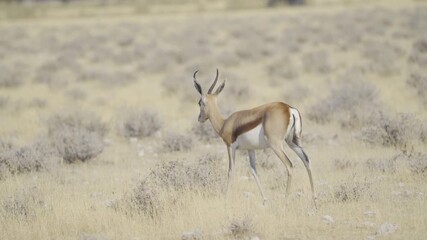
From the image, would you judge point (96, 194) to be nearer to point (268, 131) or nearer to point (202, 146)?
point (268, 131)

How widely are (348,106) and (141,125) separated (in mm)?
4872

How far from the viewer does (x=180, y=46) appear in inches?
1275

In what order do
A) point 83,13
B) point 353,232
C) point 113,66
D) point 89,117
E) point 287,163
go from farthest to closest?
point 83,13 → point 113,66 → point 89,117 → point 287,163 → point 353,232

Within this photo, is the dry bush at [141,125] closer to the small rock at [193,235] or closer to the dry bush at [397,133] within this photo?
the dry bush at [397,133]

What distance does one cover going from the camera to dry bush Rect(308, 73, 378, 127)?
13.1 meters

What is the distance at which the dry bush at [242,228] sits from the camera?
21.6ft

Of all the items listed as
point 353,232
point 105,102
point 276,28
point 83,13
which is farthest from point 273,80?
point 83,13

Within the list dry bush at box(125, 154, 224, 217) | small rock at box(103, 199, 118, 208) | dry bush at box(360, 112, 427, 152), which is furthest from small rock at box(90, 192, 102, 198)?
dry bush at box(360, 112, 427, 152)

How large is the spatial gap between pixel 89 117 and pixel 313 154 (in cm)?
577

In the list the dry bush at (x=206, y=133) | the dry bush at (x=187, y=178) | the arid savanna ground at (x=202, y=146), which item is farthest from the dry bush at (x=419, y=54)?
the dry bush at (x=187, y=178)

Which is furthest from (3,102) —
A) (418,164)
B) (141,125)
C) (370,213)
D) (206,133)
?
(370,213)

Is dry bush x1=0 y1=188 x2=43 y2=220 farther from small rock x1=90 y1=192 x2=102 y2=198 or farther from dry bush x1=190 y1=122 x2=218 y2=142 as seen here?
dry bush x1=190 y1=122 x2=218 y2=142

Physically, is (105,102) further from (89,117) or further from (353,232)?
(353,232)

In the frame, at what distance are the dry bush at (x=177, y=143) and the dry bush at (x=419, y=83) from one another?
613cm
